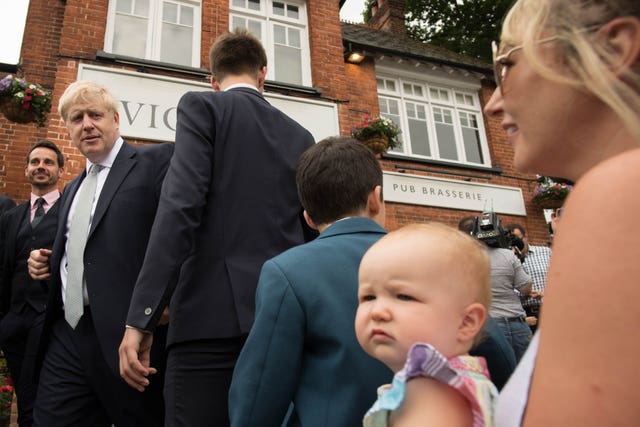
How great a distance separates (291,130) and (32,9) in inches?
323

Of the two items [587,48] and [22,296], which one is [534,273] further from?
[587,48]

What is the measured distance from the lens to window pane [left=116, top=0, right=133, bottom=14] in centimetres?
830

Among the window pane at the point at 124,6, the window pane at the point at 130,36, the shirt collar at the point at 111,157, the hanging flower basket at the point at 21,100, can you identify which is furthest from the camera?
the window pane at the point at 124,6

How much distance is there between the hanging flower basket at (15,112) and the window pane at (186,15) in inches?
123

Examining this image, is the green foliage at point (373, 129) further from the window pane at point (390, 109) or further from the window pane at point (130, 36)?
the window pane at point (130, 36)

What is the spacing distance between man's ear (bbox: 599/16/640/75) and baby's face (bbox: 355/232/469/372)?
49cm

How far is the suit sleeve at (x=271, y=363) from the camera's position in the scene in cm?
140

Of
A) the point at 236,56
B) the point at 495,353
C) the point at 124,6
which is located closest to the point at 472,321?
the point at 495,353

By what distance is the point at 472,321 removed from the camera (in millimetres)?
1106

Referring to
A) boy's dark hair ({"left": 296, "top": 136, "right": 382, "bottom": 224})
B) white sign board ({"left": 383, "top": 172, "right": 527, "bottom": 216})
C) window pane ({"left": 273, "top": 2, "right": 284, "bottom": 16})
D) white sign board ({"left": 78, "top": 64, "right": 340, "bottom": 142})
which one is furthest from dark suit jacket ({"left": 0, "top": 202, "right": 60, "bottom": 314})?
window pane ({"left": 273, "top": 2, "right": 284, "bottom": 16})

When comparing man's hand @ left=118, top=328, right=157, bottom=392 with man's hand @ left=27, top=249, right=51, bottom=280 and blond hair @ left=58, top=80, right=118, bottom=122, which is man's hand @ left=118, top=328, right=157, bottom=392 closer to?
man's hand @ left=27, top=249, right=51, bottom=280

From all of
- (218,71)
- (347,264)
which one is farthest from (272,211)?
(218,71)

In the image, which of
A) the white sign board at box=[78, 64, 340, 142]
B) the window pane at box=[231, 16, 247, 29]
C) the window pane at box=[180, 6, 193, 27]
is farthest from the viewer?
the window pane at box=[231, 16, 247, 29]

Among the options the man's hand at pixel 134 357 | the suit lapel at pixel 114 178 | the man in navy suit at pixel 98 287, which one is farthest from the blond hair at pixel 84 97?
the man's hand at pixel 134 357
